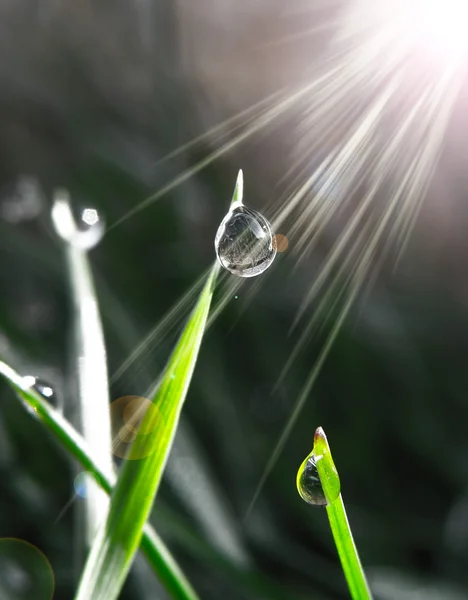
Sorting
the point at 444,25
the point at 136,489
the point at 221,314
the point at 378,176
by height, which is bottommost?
the point at 136,489

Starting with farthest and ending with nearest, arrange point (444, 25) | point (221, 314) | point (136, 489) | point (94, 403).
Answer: point (444, 25) < point (221, 314) < point (94, 403) < point (136, 489)

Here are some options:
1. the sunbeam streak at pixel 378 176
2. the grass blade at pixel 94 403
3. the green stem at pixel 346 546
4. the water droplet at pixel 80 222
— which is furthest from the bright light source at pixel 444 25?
the green stem at pixel 346 546

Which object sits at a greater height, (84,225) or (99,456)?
(84,225)

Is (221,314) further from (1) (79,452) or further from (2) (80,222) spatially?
(1) (79,452)

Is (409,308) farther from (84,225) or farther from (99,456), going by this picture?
(99,456)

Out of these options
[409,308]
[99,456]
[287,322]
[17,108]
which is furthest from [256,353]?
[17,108]

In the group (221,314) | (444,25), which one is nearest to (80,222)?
(221,314)

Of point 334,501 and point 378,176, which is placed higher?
point 378,176
